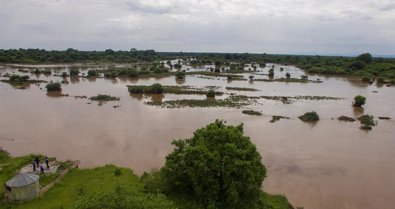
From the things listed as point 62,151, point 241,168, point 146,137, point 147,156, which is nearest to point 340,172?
point 241,168

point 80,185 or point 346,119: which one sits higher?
point 346,119

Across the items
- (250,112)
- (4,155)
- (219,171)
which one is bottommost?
(4,155)

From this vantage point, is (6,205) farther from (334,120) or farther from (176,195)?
(334,120)

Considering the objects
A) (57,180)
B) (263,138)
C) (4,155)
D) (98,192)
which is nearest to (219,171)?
(98,192)

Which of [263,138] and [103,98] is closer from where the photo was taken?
[263,138]

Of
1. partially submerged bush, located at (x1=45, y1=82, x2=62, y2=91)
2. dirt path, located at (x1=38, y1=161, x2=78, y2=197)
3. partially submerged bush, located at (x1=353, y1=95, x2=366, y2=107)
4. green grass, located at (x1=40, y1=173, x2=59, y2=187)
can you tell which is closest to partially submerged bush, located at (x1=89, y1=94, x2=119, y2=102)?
partially submerged bush, located at (x1=45, y1=82, x2=62, y2=91)

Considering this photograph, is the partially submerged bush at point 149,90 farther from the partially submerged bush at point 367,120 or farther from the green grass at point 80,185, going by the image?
the green grass at point 80,185

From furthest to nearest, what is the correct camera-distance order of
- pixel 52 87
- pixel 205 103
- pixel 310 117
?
pixel 52 87 < pixel 205 103 < pixel 310 117

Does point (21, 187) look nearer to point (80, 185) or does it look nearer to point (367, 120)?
point (80, 185)
